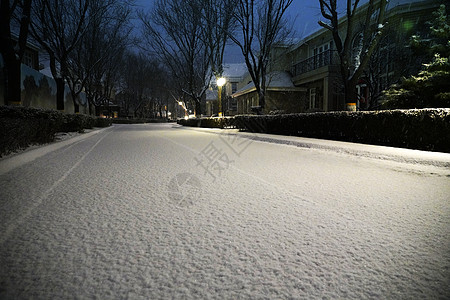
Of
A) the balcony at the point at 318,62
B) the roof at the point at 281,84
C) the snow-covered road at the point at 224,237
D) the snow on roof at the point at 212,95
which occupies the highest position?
the snow on roof at the point at 212,95

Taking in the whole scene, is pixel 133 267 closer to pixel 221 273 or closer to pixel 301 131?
pixel 221 273

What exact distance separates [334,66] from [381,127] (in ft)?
48.7

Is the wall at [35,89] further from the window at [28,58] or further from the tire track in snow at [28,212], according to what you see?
the tire track in snow at [28,212]

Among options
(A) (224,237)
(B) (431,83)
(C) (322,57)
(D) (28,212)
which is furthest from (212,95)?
(A) (224,237)

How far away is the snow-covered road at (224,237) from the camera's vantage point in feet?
5.94

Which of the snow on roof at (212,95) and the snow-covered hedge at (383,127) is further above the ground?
the snow on roof at (212,95)

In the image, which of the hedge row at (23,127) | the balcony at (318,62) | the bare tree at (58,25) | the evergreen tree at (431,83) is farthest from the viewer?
the balcony at (318,62)

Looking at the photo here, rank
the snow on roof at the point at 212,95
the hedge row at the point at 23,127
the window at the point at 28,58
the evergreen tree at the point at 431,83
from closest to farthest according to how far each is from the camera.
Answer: the hedge row at the point at 23,127
the evergreen tree at the point at 431,83
the window at the point at 28,58
the snow on roof at the point at 212,95

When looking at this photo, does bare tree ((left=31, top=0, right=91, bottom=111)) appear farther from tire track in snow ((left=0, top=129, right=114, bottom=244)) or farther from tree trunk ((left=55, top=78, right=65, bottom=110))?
tire track in snow ((left=0, top=129, right=114, bottom=244))

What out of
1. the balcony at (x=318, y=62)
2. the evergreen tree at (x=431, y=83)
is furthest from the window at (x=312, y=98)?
the evergreen tree at (x=431, y=83)

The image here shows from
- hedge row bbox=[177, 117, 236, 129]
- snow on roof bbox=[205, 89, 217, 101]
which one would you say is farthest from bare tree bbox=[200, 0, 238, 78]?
snow on roof bbox=[205, 89, 217, 101]

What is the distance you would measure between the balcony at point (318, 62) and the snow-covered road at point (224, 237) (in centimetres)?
2102

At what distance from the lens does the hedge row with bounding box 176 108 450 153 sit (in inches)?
313

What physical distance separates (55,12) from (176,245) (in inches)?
990
